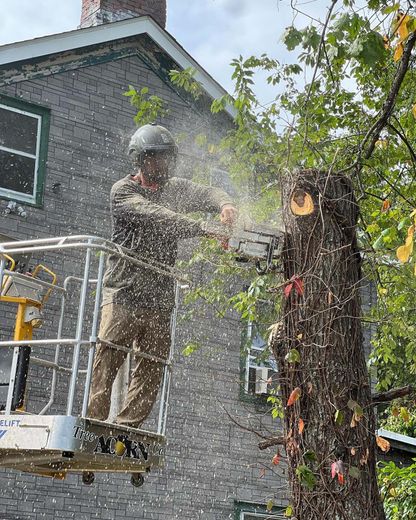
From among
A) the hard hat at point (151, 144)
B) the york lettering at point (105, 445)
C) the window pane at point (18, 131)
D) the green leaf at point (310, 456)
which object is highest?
the window pane at point (18, 131)

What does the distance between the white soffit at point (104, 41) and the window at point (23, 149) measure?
27.9 inches

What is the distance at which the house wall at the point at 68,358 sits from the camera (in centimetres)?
1366

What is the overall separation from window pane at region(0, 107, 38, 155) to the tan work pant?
7.46 meters

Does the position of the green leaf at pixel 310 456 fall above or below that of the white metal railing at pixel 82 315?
below

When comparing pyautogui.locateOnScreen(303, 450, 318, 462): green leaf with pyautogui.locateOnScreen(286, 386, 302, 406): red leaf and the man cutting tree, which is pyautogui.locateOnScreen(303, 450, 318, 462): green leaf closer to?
pyautogui.locateOnScreen(286, 386, 302, 406): red leaf

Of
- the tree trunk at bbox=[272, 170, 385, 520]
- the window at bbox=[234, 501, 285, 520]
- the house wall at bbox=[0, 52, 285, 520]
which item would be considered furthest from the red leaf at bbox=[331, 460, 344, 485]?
the window at bbox=[234, 501, 285, 520]

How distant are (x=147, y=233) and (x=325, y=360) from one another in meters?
1.99

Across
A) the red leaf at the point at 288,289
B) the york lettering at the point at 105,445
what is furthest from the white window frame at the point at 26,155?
the red leaf at the point at 288,289

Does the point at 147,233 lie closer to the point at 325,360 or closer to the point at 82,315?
the point at 82,315

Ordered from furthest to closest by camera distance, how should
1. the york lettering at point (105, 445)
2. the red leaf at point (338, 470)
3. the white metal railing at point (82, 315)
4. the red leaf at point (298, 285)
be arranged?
the york lettering at point (105, 445), the white metal railing at point (82, 315), the red leaf at point (298, 285), the red leaf at point (338, 470)

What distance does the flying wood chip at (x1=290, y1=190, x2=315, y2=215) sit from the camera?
628 cm

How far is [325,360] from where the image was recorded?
6016mm

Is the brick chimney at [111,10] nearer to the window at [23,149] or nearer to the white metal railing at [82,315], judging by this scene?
the window at [23,149]

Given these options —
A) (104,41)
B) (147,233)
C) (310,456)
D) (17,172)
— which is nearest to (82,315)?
(147,233)
